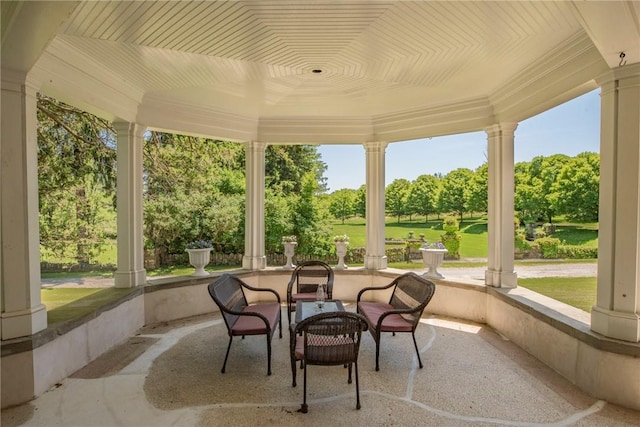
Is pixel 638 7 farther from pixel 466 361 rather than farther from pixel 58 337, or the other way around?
pixel 58 337

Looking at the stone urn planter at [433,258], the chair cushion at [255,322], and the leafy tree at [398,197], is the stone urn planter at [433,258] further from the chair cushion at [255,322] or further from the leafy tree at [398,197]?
the leafy tree at [398,197]

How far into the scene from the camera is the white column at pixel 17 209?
2680 mm

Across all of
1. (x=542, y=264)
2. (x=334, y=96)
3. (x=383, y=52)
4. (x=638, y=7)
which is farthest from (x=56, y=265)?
(x=542, y=264)

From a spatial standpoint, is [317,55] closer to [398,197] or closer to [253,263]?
[253,263]

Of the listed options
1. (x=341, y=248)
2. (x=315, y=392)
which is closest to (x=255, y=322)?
(x=315, y=392)

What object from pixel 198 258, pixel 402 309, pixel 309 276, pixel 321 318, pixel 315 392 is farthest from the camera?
pixel 198 258

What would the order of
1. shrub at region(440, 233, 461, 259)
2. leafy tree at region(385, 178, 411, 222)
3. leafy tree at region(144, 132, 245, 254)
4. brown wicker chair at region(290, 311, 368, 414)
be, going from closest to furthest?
1. brown wicker chair at region(290, 311, 368, 414)
2. leafy tree at region(144, 132, 245, 254)
3. shrub at region(440, 233, 461, 259)
4. leafy tree at region(385, 178, 411, 222)

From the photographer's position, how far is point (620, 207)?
→ 2.73 meters

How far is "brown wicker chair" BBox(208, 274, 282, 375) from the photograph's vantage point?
3.33 m

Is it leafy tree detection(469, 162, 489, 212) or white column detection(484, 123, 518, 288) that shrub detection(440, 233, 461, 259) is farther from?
white column detection(484, 123, 518, 288)

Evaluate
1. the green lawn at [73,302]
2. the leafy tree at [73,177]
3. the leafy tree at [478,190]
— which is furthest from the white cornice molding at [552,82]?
the leafy tree at [478,190]

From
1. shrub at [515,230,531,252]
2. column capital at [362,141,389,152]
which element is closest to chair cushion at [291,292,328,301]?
column capital at [362,141,389,152]

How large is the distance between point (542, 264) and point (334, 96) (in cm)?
846

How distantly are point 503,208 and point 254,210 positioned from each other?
13.6 feet
